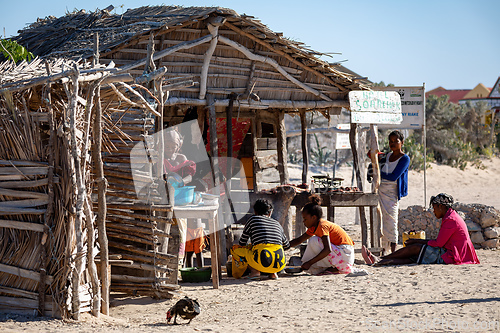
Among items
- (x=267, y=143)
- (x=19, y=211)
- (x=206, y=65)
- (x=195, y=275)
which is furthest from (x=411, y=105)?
(x=19, y=211)

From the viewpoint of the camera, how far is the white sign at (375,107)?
937 cm

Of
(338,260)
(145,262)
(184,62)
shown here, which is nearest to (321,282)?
(338,260)

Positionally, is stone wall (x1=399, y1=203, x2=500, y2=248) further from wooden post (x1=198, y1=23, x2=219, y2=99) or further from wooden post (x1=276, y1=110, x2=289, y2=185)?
wooden post (x1=198, y1=23, x2=219, y2=99)

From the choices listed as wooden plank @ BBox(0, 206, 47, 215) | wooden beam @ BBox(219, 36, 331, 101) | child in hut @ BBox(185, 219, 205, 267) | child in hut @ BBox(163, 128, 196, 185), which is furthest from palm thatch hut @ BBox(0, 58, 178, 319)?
wooden beam @ BBox(219, 36, 331, 101)

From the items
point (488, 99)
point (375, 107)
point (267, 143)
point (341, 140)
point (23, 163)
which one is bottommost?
point (23, 163)

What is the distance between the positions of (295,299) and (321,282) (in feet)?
2.81

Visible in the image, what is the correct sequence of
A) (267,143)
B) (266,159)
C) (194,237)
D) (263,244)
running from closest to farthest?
(263,244) < (194,237) < (266,159) < (267,143)

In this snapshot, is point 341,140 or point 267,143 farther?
point 341,140

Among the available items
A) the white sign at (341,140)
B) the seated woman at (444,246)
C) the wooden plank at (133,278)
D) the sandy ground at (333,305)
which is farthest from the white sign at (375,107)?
the wooden plank at (133,278)

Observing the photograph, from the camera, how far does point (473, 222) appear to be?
10680 millimetres

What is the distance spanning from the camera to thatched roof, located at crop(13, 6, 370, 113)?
26.7 ft

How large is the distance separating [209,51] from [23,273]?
4767mm

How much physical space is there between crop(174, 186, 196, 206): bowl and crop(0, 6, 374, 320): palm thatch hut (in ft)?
0.98

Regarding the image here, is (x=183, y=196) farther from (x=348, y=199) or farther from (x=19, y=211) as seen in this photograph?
(x=348, y=199)
